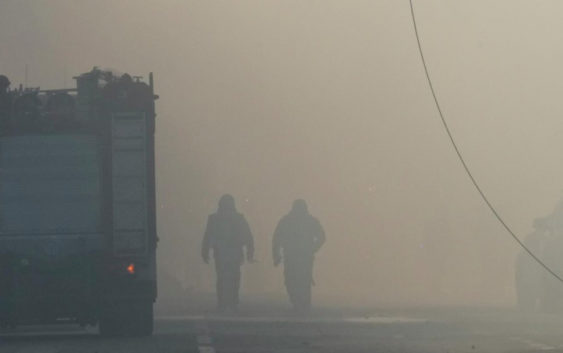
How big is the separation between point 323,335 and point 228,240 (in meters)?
11.1

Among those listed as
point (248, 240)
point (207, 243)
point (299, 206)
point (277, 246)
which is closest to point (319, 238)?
point (299, 206)

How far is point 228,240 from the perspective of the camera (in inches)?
1314

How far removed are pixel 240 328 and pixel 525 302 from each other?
32.0 ft

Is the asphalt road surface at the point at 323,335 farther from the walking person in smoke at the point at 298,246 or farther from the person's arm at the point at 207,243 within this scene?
the person's arm at the point at 207,243

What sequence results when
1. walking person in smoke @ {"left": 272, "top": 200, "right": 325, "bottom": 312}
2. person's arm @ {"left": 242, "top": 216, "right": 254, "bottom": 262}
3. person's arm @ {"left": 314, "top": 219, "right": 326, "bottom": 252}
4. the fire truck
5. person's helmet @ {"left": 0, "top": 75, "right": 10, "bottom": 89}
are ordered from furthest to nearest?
person's arm @ {"left": 314, "top": 219, "right": 326, "bottom": 252} → person's arm @ {"left": 242, "top": 216, "right": 254, "bottom": 262} → walking person in smoke @ {"left": 272, "top": 200, "right": 325, "bottom": 312} → person's helmet @ {"left": 0, "top": 75, "right": 10, "bottom": 89} → the fire truck

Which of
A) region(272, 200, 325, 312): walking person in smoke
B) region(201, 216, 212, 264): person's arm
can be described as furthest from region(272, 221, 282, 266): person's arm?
region(201, 216, 212, 264): person's arm

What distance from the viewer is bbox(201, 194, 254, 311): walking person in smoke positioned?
33.1 meters

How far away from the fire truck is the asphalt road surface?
0.46m

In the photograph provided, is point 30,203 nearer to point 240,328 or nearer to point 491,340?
point 240,328

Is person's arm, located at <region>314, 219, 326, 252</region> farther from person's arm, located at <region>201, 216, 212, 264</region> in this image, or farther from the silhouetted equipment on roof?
the silhouetted equipment on roof

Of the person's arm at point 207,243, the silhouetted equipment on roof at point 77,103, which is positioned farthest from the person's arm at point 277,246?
the silhouetted equipment on roof at point 77,103

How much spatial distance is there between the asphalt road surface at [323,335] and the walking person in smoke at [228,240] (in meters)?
3.87

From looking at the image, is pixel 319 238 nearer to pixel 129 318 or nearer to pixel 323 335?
pixel 323 335

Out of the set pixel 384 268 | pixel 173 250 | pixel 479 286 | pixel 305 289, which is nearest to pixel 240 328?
pixel 305 289
